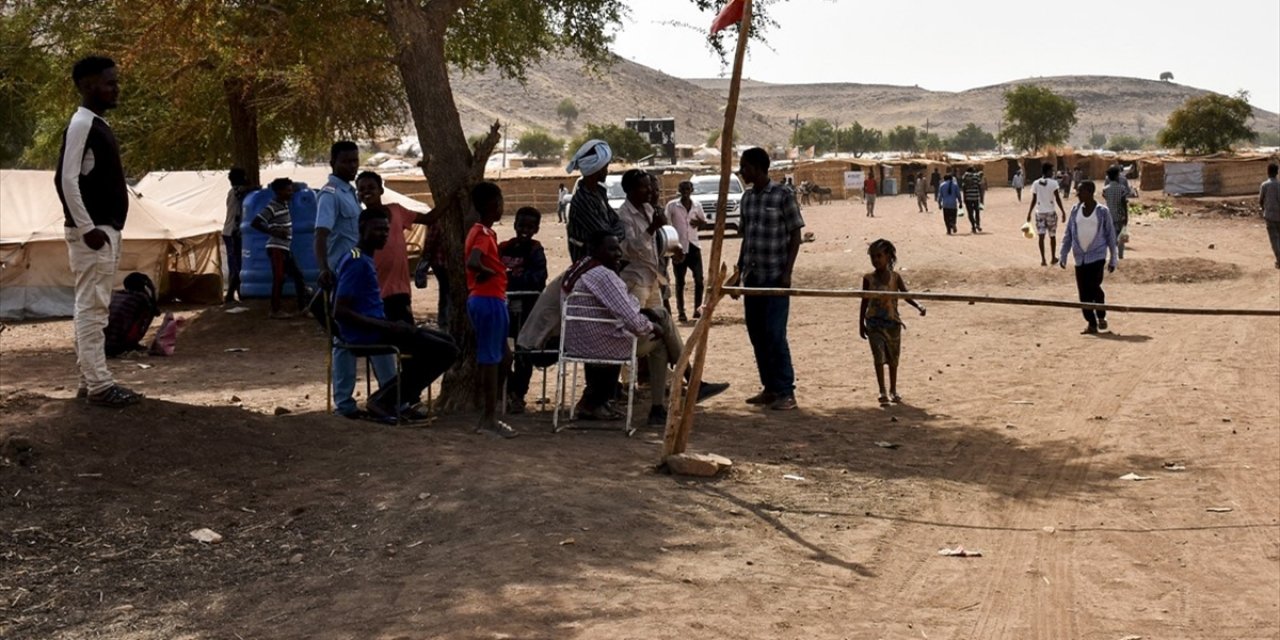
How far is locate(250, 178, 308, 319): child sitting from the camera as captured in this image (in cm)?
1716

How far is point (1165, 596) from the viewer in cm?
708

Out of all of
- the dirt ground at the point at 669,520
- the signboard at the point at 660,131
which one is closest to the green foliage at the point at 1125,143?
the signboard at the point at 660,131

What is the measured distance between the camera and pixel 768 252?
1162 cm

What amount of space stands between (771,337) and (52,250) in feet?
41.4

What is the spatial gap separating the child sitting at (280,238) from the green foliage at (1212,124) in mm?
67514

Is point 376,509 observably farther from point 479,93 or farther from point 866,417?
point 479,93

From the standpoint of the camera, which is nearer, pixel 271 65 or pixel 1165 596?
pixel 1165 596

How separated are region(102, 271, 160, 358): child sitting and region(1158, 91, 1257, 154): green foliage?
230 feet

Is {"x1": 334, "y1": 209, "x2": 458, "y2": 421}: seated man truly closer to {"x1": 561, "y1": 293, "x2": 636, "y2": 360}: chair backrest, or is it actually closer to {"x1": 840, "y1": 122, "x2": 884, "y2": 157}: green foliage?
{"x1": 561, "y1": 293, "x2": 636, "y2": 360}: chair backrest

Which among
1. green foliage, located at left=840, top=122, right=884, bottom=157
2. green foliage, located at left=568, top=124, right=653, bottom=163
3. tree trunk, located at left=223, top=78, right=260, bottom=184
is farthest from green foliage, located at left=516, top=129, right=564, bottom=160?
tree trunk, located at left=223, top=78, right=260, bottom=184

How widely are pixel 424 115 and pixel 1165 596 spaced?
626 centimetres

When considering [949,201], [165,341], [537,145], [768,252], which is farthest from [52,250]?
[537,145]

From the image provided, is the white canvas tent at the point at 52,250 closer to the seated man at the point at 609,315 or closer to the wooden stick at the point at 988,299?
the seated man at the point at 609,315

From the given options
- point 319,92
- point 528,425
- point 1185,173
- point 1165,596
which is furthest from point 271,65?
point 1185,173
